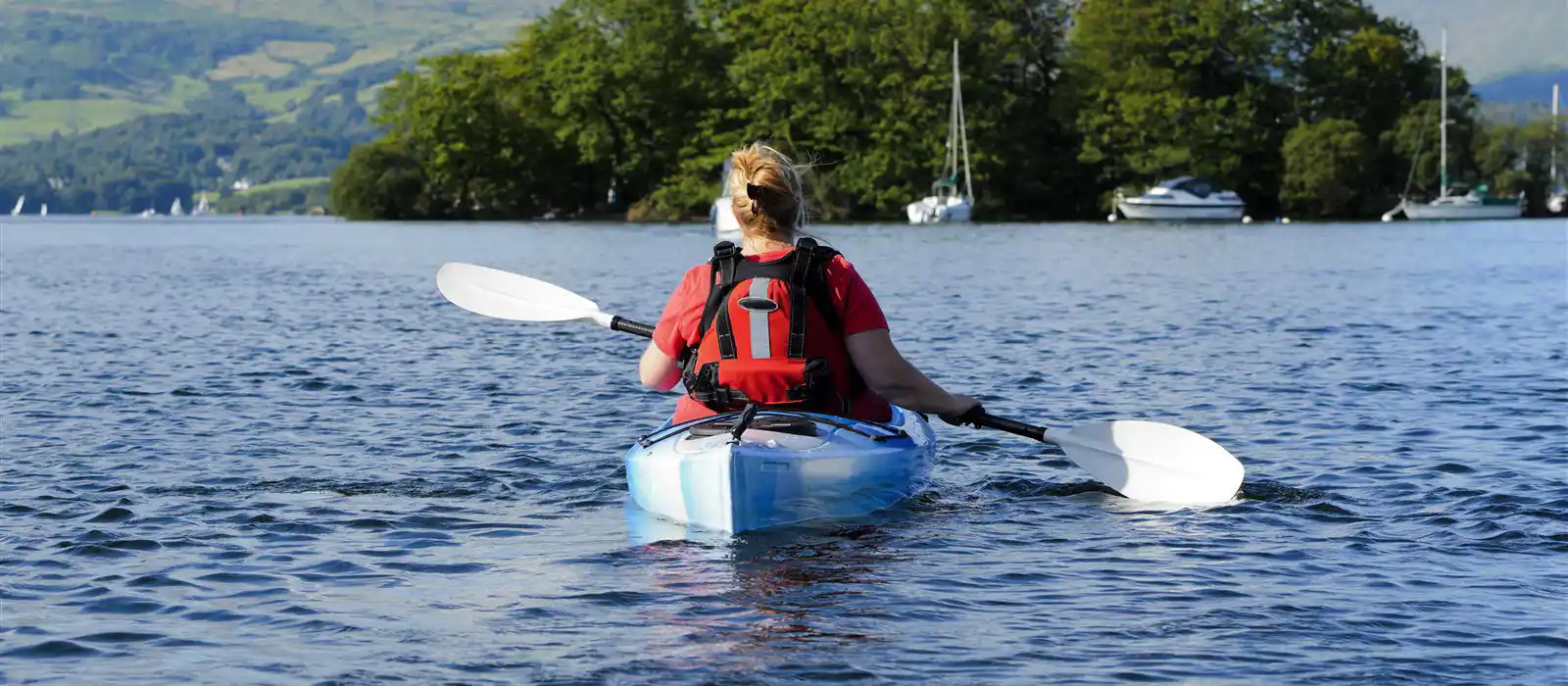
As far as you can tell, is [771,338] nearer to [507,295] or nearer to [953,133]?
[507,295]

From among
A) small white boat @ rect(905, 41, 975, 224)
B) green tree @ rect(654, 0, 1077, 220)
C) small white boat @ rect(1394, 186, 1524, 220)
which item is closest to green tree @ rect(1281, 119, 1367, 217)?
small white boat @ rect(1394, 186, 1524, 220)

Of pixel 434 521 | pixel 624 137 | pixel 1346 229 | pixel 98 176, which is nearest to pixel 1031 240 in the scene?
pixel 1346 229

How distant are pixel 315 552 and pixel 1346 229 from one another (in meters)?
59.3

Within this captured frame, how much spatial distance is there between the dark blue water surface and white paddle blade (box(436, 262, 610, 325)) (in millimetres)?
846

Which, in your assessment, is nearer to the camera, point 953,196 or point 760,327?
point 760,327

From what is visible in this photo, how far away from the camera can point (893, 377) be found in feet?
26.7

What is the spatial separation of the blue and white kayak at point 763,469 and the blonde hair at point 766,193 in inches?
32.4

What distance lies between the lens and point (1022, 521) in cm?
870

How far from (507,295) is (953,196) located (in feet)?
217

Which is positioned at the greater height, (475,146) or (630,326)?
(475,146)

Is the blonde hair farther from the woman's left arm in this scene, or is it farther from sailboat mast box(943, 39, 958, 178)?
sailboat mast box(943, 39, 958, 178)

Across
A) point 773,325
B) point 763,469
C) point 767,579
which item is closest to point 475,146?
point 773,325

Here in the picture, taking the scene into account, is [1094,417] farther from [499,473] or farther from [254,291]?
[254,291]

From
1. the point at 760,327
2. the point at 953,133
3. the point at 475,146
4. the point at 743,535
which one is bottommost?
the point at 743,535
